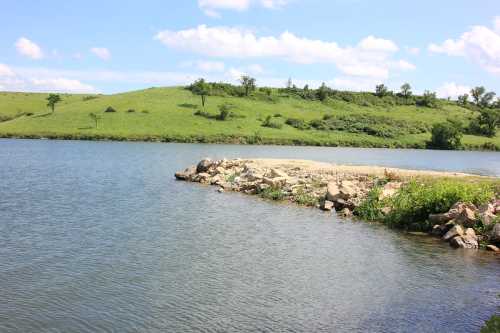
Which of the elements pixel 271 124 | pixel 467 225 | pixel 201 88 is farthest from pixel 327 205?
pixel 201 88

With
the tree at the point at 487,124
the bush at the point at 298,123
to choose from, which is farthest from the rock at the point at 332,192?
the tree at the point at 487,124

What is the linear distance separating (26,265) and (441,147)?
119154mm

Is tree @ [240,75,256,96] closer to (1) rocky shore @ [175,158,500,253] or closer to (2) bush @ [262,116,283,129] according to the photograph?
(2) bush @ [262,116,283,129]

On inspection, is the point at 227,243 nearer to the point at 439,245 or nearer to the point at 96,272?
the point at 96,272

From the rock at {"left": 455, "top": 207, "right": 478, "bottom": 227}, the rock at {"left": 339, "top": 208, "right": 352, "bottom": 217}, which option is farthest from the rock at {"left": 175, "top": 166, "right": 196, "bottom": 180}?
the rock at {"left": 455, "top": 207, "right": 478, "bottom": 227}

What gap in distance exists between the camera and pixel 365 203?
1340 inches

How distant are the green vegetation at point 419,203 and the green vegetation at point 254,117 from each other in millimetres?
81249

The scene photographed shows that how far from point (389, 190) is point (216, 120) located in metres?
92.1

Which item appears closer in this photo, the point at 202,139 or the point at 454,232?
the point at 454,232

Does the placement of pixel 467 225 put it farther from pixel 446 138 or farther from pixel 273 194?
pixel 446 138

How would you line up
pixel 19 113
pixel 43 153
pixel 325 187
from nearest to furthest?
pixel 325 187, pixel 43 153, pixel 19 113

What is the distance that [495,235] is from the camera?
85.6 feet

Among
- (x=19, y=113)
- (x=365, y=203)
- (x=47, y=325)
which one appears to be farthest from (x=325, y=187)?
(x=19, y=113)

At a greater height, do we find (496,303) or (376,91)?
(376,91)
